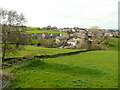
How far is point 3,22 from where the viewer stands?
1928 centimetres

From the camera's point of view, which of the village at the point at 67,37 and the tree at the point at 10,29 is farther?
the village at the point at 67,37

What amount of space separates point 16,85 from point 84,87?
562cm

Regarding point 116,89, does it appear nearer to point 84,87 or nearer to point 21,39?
point 84,87

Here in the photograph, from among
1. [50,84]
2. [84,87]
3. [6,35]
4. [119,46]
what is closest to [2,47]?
[6,35]

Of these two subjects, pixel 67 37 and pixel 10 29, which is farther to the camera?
pixel 67 37

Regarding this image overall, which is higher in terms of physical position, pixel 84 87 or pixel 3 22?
pixel 3 22

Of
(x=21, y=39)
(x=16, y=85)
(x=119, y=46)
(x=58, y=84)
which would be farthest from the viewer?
(x=119, y=46)

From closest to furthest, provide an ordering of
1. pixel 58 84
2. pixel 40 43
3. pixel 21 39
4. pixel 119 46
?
1. pixel 58 84
2. pixel 21 39
3. pixel 40 43
4. pixel 119 46

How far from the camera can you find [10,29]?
19.7 metres

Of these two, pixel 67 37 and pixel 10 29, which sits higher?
pixel 10 29

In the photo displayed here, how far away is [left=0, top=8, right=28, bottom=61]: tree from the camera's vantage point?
19281mm

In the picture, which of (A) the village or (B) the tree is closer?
(B) the tree

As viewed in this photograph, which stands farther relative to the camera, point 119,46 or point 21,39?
point 119,46

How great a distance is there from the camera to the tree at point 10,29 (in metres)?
19.3
